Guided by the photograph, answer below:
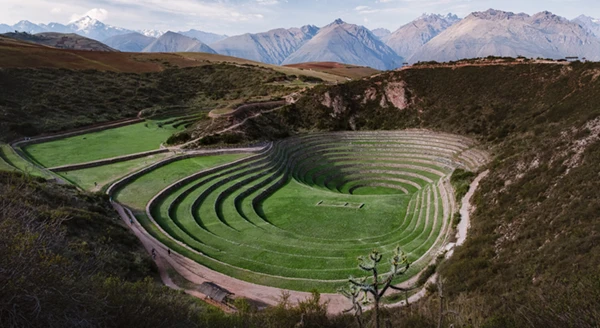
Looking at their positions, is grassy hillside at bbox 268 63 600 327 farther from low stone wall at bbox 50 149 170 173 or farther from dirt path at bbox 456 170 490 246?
low stone wall at bbox 50 149 170 173

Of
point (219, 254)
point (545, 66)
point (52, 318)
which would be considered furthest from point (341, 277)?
point (545, 66)

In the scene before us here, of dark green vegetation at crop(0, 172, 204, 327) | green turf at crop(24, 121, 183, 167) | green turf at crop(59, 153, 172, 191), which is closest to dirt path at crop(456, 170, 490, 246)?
dark green vegetation at crop(0, 172, 204, 327)

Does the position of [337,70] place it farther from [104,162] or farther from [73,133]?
[104,162]

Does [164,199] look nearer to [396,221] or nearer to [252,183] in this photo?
[252,183]

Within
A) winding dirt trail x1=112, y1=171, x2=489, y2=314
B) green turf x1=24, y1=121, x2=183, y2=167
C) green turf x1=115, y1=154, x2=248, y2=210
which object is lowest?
winding dirt trail x1=112, y1=171, x2=489, y2=314

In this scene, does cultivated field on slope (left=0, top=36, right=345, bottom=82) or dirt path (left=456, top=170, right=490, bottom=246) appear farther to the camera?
cultivated field on slope (left=0, top=36, right=345, bottom=82)

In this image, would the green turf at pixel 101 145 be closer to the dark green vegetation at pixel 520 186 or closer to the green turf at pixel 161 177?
the green turf at pixel 161 177

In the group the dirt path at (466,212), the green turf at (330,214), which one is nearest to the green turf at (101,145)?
the green turf at (330,214)
